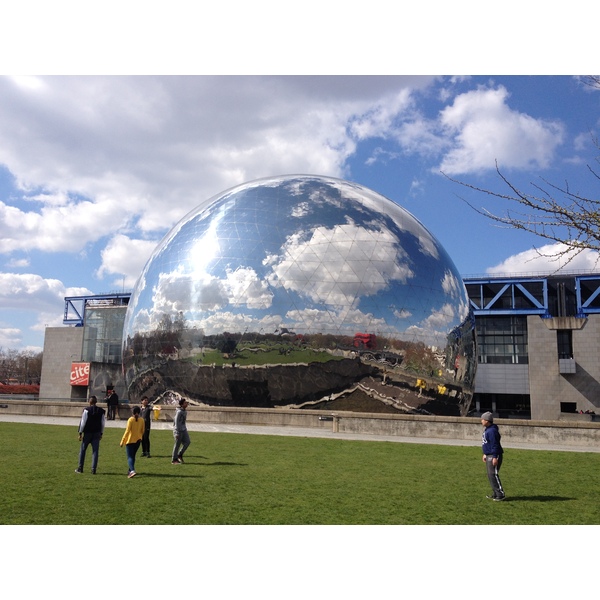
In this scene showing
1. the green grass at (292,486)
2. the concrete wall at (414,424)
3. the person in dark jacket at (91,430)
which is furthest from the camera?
the concrete wall at (414,424)

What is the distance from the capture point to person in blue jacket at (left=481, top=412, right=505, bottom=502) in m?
9.34

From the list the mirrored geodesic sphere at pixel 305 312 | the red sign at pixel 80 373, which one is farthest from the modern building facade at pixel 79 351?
the mirrored geodesic sphere at pixel 305 312

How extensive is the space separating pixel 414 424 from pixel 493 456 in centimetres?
1000

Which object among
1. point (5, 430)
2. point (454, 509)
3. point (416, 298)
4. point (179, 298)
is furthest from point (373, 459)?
point (5, 430)

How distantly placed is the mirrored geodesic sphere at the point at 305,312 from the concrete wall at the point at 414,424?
1.45 feet

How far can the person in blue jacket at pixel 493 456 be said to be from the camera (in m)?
9.34

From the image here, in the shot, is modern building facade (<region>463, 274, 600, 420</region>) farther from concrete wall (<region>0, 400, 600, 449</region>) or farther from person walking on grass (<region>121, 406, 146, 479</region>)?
person walking on grass (<region>121, 406, 146, 479</region>)

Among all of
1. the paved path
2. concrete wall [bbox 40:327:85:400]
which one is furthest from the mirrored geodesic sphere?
concrete wall [bbox 40:327:85:400]

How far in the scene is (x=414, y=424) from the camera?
19.6m

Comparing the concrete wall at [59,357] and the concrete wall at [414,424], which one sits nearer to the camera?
the concrete wall at [414,424]

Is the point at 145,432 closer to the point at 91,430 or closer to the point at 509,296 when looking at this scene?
the point at 91,430

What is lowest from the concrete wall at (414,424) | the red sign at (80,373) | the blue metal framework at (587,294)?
the concrete wall at (414,424)

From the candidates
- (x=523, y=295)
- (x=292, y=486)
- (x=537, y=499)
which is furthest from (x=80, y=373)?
(x=523, y=295)

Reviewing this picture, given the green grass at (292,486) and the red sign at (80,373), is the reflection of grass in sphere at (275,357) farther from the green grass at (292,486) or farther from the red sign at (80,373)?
the red sign at (80,373)
